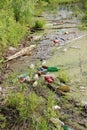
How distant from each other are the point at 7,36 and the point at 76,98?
117 inches

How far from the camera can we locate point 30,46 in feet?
25.9

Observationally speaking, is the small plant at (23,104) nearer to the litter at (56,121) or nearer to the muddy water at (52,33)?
the litter at (56,121)

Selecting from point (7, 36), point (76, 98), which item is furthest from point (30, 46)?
point (76, 98)

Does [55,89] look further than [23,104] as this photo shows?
Yes

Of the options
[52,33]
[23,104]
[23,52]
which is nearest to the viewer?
[23,104]

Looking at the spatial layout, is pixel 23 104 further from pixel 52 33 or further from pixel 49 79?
pixel 52 33

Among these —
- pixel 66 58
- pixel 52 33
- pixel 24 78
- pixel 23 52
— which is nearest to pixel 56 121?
pixel 24 78

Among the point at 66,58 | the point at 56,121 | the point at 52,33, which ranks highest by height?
the point at 52,33

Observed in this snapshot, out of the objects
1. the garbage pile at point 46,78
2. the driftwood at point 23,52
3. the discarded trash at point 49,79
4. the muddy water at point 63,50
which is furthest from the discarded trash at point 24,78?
the driftwood at point 23,52

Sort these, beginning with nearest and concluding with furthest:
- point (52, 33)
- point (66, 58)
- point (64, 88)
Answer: point (64, 88) < point (66, 58) < point (52, 33)

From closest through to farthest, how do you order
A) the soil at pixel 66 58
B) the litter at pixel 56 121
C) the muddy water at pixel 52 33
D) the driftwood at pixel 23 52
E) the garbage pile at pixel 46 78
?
1. the litter at pixel 56 121
2. the soil at pixel 66 58
3. the garbage pile at pixel 46 78
4. the driftwood at pixel 23 52
5. the muddy water at pixel 52 33

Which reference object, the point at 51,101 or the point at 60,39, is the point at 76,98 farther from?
the point at 60,39

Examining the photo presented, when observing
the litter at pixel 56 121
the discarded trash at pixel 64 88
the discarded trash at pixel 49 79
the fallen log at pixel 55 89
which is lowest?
the litter at pixel 56 121

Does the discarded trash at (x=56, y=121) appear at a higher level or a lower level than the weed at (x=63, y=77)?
lower
